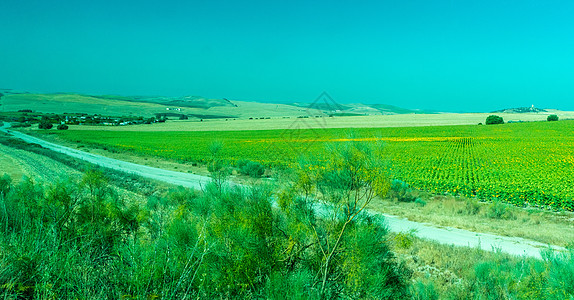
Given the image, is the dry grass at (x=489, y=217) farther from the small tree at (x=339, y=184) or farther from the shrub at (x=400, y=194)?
the small tree at (x=339, y=184)

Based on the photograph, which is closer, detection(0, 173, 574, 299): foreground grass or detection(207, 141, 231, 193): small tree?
detection(0, 173, 574, 299): foreground grass

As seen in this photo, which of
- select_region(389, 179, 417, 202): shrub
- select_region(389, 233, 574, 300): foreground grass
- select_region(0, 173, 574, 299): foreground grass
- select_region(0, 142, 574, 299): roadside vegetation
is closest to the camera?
select_region(0, 173, 574, 299): foreground grass

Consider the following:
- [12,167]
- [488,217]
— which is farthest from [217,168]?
[12,167]

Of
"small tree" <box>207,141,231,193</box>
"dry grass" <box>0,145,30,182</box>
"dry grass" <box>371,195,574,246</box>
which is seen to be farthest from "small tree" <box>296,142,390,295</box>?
"dry grass" <box>0,145,30,182</box>

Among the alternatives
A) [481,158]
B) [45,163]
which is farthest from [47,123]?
[481,158]

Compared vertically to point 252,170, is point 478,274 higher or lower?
higher

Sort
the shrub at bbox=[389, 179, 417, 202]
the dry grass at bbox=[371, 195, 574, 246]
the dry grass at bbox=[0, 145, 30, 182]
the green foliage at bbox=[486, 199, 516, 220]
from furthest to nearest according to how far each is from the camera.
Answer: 1. the dry grass at bbox=[0, 145, 30, 182]
2. the shrub at bbox=[389, 179, 417, 202]
3. the green foliage at bbox=[486, 199, 516, 220]
4. the dry grass at bbox=[371, 195, 574, 246]

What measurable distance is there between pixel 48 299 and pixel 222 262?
8.21 ft

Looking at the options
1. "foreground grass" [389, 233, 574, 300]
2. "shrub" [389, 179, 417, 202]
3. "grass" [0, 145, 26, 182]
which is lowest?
"grass" [0, 145, 26, 182]

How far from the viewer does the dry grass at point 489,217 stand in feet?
51.6

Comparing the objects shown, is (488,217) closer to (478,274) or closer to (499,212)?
(499,212)

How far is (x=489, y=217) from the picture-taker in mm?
Result: 19422

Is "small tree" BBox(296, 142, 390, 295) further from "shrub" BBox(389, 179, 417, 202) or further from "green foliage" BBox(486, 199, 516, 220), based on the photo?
"shrub" BBox(389, 179, 417, 202)

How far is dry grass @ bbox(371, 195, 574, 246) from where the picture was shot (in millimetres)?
15742
